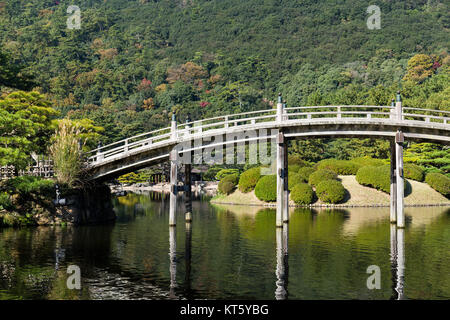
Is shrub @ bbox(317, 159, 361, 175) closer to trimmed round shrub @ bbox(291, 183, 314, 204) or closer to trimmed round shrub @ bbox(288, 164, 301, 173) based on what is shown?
trimmed round shrub @ bbox(288, 164, 301, 173)

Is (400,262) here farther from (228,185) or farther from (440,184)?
(228,185)

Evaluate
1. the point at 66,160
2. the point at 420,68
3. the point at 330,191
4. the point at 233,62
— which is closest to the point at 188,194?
the point at 66,160

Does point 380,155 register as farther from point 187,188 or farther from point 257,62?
point 257,62

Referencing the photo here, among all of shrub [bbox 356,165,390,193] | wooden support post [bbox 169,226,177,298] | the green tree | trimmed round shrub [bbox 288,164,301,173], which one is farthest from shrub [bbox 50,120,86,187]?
shrub [bbox 356,165,390,193]

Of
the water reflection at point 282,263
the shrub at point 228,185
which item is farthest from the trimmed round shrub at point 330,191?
the water reflection at point 282,263

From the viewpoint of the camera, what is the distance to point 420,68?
12456 cm

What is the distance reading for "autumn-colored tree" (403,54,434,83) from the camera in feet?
405

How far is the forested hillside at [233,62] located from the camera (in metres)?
130

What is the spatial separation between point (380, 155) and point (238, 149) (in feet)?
77.2

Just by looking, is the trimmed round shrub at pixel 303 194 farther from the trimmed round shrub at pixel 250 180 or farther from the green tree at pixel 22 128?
the green tree at pixel 22 128

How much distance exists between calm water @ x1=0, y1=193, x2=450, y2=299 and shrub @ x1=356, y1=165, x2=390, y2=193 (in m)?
12.0

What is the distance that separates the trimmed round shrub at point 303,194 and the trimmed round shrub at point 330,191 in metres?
0.74

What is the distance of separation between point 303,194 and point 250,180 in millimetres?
6439

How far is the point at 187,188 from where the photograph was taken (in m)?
40.2
